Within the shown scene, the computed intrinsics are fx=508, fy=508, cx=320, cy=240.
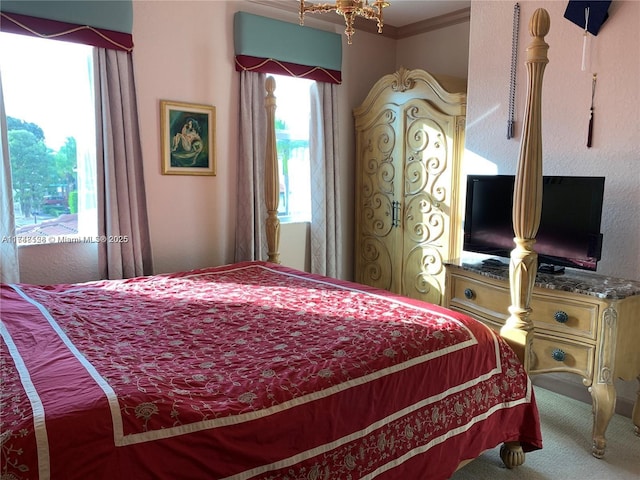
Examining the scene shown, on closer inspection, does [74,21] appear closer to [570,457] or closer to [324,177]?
[324,177]

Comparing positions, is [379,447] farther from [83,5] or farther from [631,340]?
[83,5]

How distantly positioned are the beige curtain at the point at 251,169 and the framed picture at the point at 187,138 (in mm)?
230

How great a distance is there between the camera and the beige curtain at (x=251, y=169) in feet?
12.6

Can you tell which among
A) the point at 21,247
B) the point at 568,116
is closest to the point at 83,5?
the point at 21,247

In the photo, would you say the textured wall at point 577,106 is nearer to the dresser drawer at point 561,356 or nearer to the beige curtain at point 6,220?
the dresser drawer at point 561,356

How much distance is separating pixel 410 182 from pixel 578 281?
176 cm

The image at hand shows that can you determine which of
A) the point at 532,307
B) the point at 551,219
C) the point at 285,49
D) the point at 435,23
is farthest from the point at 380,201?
the point at 532,307

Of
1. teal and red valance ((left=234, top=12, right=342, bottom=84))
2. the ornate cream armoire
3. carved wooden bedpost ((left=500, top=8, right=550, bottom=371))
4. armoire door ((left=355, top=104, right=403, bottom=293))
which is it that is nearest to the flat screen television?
the ornate cream armoire

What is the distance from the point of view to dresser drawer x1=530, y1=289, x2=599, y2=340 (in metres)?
2.39

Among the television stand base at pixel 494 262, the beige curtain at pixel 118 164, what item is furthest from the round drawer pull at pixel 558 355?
the beige curtain at pixel 118 164

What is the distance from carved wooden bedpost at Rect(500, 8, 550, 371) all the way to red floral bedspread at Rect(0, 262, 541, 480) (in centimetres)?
21

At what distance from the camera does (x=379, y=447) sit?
5.31 feet

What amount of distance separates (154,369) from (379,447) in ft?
2.44

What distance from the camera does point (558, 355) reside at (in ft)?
8.23
